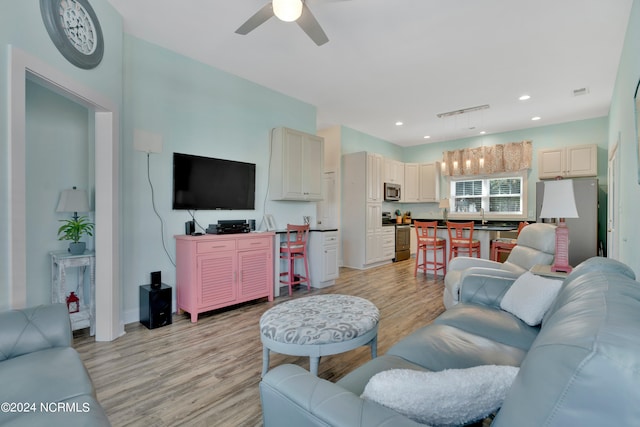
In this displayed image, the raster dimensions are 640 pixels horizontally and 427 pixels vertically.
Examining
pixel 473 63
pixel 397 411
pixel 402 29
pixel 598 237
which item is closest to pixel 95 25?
pixel 402 29

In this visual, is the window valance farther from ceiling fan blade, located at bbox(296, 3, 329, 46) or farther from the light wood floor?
ceiling fan blade, located at bbox(296, 3, 329, 46)

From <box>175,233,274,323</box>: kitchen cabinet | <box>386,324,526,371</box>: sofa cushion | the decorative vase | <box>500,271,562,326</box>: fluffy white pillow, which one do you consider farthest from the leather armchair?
the decorative vase

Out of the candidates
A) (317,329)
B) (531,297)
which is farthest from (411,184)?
(317,329)

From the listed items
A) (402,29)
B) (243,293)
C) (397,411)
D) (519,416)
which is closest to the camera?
(519,416)

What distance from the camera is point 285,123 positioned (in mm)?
4629

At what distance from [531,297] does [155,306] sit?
10.3 ft

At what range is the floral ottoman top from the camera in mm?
1667

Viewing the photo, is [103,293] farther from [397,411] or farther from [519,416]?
[519,416]

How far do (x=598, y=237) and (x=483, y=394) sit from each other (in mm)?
6635

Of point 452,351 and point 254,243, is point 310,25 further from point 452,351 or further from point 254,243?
point 452,351

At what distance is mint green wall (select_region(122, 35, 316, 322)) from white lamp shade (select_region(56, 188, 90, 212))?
34 cm

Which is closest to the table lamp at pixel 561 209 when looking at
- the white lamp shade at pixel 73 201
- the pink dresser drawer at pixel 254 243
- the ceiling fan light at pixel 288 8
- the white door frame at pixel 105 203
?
the ceiling fan light at pixel 288 8

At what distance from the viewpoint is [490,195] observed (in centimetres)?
692

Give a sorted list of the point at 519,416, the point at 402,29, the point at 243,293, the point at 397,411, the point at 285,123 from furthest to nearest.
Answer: the point at 285,123
the point at 243,293
the point at 402,29
the point at 397,411
the point at 519,416
